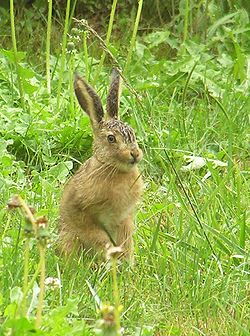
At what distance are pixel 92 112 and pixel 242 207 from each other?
865mm

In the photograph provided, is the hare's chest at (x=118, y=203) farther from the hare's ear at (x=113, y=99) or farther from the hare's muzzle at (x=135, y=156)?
the hare's ear at (x=113, y=99)

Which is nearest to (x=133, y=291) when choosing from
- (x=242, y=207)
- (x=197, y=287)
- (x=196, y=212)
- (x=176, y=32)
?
(x=197, y=287)

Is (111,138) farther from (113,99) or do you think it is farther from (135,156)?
(113,99)

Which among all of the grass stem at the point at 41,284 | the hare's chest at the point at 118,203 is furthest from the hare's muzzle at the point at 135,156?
the grass stem at the point at 41,284

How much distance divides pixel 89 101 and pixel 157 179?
1.03 m

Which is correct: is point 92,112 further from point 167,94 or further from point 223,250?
point 167,94

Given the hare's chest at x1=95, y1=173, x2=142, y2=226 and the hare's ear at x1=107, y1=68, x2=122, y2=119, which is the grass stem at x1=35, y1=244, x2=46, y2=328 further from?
the hare's ear at x1=107, y1=68, x2=122, y2=119

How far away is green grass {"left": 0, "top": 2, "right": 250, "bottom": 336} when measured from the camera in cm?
440

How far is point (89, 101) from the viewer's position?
545cm

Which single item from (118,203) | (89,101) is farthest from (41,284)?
(89,101)

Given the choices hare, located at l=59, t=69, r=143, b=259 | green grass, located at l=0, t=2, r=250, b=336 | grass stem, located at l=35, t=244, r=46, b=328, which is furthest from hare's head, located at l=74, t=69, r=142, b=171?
grass stem, located at l=35, t=244, r=46, b=328

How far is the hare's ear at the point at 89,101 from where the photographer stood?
544 cm

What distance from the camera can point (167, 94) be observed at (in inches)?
290

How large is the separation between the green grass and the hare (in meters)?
0.11
